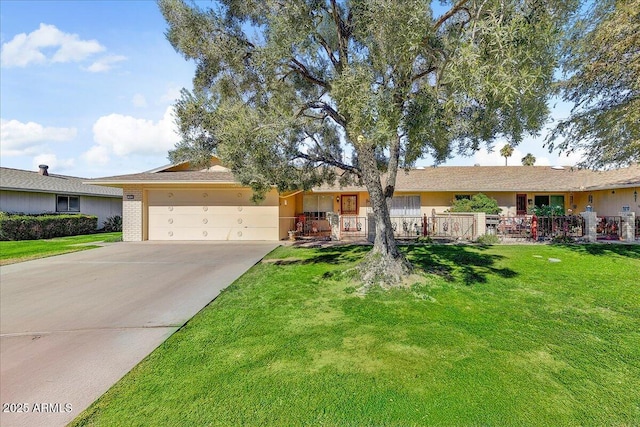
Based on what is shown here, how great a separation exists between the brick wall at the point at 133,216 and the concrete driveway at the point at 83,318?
4.78 meters

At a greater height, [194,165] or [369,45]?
[369,45]

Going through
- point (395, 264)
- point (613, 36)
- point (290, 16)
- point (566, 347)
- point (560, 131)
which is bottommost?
point (566, 347)

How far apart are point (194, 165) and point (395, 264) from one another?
19.3 ft

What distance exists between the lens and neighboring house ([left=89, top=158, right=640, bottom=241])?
16562 millimetres

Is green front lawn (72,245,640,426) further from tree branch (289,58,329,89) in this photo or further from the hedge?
the hedge

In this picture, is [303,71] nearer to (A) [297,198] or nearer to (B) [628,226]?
(A) [297,198]

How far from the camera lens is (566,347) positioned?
14.3 ft

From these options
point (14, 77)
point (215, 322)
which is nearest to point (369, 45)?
point (215, 322)

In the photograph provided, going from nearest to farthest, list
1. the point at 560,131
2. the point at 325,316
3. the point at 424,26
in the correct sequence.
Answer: the point at 424,26
the point at 325,316
the point at 560,131

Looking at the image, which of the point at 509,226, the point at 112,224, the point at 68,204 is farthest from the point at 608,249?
the point at 68,204

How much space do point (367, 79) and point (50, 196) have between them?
2494cm

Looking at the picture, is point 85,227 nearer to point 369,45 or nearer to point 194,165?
point 194,165

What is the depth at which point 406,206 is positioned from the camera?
19.5 m

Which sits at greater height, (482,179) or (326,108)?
(326,108)
